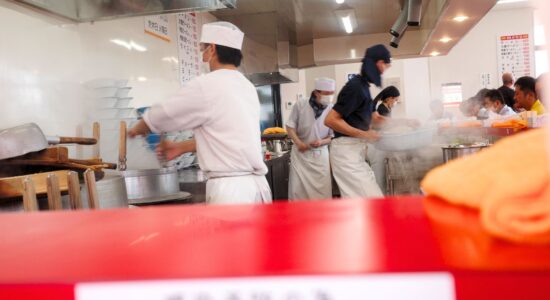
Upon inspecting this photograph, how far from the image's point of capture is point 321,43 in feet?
30.7

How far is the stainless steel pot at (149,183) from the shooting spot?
2.44m

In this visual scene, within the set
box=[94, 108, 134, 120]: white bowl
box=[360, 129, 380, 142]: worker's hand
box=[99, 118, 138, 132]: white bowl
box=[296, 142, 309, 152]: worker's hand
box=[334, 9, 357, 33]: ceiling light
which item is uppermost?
box=[334, 9, 357, 33]: ceiling light

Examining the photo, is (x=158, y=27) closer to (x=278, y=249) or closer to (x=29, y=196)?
(x=29, y=196)

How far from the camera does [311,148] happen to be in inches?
186

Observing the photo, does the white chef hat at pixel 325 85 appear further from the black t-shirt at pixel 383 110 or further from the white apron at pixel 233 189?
the white apron at pixel 233 189

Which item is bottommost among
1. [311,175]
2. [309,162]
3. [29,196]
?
[311,175]

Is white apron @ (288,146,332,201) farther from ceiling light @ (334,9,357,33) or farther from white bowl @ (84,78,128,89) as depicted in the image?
ceiling light @ (334,9,357,33)

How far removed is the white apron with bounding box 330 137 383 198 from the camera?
3438mm

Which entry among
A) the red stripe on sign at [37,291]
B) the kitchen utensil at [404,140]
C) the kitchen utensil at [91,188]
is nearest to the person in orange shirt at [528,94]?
the kitchen utensil at [404,140]

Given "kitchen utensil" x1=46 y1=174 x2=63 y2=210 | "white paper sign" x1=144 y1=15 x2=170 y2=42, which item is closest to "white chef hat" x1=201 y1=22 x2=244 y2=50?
"kitchen utensil" x1=46 y1=174 x2=63 y2=210

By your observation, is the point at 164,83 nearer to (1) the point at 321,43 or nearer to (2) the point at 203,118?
(2) the point at 203,118

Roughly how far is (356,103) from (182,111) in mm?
1520

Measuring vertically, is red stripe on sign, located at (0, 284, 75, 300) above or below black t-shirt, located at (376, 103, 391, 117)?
below

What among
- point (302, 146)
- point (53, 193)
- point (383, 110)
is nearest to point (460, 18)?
point (383, 110)
